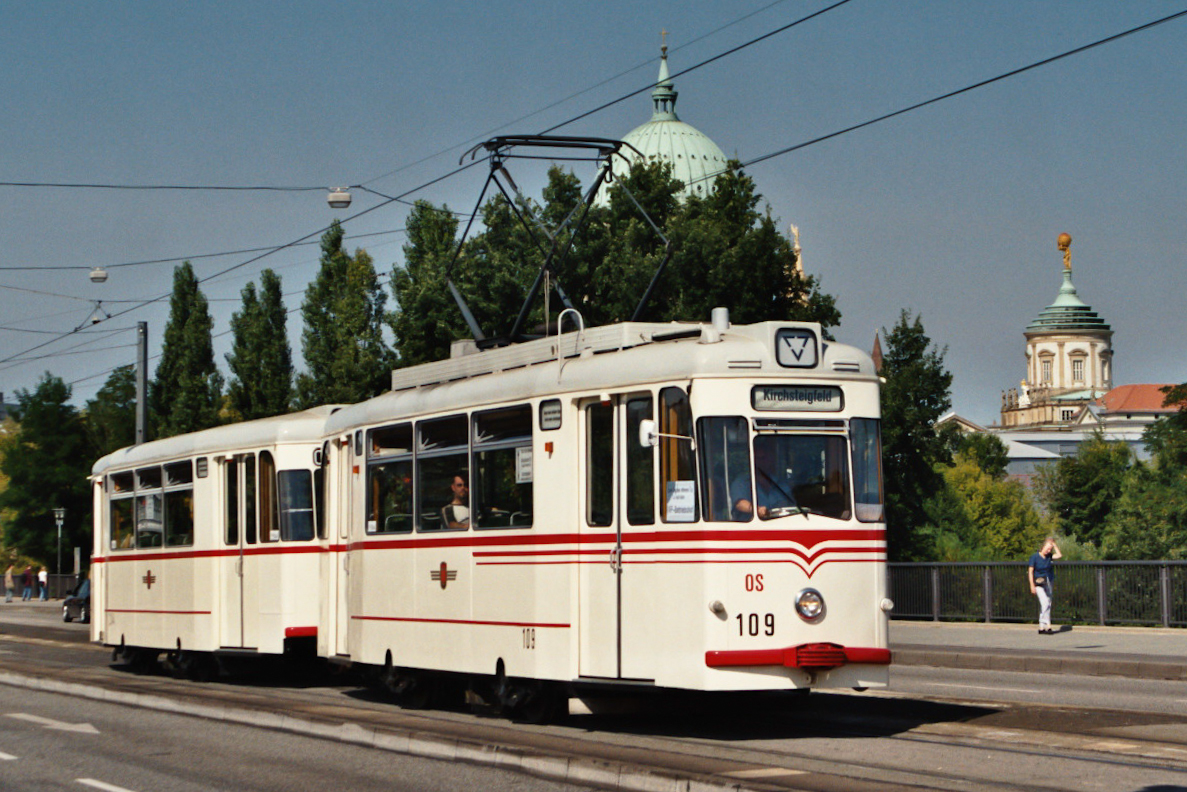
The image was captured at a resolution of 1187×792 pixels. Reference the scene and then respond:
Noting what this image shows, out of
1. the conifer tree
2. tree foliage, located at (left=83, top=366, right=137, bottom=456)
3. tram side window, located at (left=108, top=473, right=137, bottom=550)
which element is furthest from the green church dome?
tram side window, located at (left=108, top=473, right=137, bottom=550)

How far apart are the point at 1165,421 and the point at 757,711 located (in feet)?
251

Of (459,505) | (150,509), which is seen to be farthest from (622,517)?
(150,509)

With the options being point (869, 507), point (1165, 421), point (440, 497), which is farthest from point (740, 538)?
point (1165, 421)

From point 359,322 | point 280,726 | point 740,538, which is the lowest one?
point 280,726

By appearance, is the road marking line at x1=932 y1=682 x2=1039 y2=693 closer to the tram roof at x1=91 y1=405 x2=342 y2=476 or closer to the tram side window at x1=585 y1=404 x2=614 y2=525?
the tram side window at x1=585 y1=404 x2=614 y2=525

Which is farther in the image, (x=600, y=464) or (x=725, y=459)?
(x=600, y=464)

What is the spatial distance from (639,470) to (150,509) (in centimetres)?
1163

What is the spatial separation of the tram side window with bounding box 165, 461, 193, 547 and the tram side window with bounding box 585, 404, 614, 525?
9.28 m

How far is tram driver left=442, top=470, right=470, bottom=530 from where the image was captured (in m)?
14.7

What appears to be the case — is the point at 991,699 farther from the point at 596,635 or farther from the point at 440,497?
the point at 440,497

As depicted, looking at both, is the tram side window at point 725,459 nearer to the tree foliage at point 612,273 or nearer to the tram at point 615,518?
the tram at point 615,518

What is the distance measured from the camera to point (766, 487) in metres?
12.2

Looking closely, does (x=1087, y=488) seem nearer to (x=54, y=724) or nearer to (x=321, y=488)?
(x=321, y=488)

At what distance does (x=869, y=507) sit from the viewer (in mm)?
12500
